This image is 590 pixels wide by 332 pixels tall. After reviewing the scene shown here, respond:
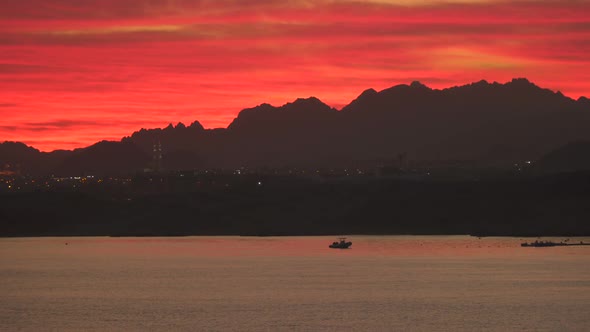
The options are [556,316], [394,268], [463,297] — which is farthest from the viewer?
[394,268]

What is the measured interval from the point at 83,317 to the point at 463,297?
152 feet

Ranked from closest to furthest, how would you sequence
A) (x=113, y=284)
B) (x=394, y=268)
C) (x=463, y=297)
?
1. (x=463, y=297)
2. (x=113, y=284)
3. (x=394, y=268)

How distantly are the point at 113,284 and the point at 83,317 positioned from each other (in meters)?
43.1

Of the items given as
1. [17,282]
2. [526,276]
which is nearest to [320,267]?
[526,276]

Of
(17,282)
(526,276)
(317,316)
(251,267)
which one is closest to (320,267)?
(251,267)

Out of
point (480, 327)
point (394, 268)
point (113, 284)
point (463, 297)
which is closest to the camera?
point (480, 327)

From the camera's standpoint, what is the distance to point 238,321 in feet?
371

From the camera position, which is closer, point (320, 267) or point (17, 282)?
point (17, 282)

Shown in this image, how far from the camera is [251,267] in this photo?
632 feet

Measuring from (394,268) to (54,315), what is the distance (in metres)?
80.4

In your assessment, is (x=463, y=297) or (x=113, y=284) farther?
(x=113, y=284)

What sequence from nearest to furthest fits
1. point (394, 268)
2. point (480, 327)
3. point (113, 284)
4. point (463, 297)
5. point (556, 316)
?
point (480, 327)
point (556, 316)
point (463, 297)
point (113, 284)
point (394, 268)

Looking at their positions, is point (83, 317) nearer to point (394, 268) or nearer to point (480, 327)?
point (480, 327)

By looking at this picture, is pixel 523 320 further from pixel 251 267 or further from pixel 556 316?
pixel 251 267
